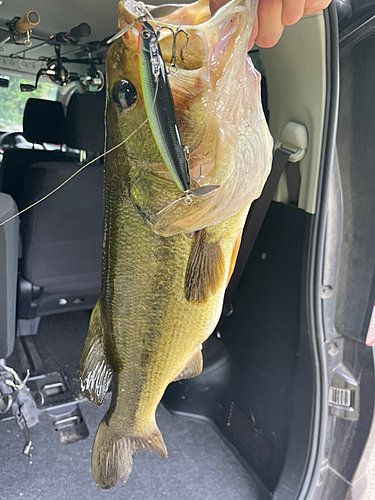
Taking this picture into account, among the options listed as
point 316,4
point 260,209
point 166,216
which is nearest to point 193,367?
point 166,216

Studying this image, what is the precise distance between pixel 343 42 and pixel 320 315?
103 centimetres

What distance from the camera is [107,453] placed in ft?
3.73

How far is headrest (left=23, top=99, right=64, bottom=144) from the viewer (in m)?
3.52

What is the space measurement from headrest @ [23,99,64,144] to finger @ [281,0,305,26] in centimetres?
325

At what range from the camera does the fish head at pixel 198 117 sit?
634 mm

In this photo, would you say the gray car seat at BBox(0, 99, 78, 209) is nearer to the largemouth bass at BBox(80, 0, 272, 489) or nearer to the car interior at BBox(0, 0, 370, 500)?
the car interior at BBox(0, 0, 370, 500)

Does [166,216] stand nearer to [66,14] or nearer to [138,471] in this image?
[138,471]

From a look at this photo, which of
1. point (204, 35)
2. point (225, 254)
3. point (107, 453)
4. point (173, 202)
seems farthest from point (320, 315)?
point (204, 35)

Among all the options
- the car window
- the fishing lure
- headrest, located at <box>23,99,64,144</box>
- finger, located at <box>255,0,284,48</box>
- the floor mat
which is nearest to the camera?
the fishing lure

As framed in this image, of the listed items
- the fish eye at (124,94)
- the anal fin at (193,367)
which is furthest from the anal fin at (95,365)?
the fish eye at (124,94)

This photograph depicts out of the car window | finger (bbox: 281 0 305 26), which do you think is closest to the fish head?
finger (bbox: 281 0 305 26)

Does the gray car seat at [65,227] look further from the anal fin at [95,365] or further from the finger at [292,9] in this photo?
the finger at [292,9]

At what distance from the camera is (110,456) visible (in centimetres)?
114

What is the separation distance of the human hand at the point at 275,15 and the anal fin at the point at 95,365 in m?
0.77
